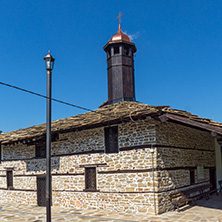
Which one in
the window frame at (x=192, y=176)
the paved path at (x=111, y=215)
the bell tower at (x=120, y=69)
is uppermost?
the bell tower at (x=120, y=69)

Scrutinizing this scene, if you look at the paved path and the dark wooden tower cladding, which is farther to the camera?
the dark wooden tower cladding

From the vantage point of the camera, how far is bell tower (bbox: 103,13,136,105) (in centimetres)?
1461

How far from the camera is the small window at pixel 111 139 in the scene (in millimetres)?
10586

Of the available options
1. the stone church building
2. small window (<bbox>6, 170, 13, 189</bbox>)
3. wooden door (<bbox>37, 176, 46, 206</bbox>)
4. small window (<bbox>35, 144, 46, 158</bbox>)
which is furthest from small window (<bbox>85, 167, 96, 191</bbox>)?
small window (<bbox>6, 170, 13, 189</bbox>)

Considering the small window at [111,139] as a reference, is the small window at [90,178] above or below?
below

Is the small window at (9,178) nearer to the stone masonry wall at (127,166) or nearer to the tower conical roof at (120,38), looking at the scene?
the stone masonry wall at (127,166)

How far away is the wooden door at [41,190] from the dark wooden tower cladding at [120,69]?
5383 millimetres

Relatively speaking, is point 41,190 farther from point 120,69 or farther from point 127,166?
point 120,69

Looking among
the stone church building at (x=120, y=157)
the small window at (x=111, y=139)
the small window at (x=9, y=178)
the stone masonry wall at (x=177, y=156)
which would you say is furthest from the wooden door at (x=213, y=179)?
the small window at (x=9, y=178)

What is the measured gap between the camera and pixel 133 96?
1481cm

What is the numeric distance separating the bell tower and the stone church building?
0.18 feet

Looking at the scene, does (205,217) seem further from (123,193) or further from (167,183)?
(123,193)

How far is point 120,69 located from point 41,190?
7.41 meters

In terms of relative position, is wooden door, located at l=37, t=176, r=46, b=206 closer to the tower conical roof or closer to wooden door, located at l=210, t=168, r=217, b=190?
the tower conical roof
